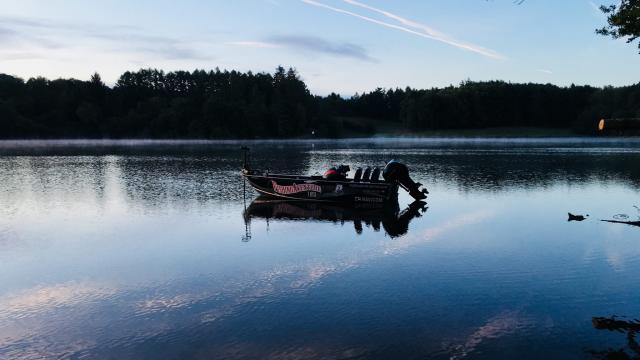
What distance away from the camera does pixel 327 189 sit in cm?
2942

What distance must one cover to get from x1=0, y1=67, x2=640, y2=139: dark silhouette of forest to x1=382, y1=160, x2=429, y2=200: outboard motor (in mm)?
131852

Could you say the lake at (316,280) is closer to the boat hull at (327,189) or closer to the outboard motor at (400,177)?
the boat hull at (327,189)

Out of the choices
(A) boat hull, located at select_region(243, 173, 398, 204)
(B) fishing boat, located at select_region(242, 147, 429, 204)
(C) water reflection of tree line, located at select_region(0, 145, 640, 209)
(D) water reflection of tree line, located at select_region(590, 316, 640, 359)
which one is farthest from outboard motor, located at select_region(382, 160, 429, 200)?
(D) water reflection of tree line, located at select_region(590, 316, 640, 359)

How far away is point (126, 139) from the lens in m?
165

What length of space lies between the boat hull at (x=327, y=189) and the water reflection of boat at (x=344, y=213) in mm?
358

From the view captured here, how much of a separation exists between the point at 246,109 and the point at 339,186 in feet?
452

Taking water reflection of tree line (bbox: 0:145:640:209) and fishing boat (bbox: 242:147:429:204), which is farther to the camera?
water reflection of tree line (bbox: 0:145:640:209)

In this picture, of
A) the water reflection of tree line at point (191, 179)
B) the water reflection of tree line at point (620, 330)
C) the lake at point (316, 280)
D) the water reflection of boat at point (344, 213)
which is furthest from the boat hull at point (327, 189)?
the water reflection of tree line at point (620, 330)

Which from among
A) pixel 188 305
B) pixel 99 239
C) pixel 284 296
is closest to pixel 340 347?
pixel 284 296

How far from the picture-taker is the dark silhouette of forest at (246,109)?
522ft

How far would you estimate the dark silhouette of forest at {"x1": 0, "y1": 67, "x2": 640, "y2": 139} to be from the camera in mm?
159250

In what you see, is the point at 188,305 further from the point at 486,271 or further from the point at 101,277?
the point at 486,271

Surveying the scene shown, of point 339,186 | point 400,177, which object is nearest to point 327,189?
point 339,186

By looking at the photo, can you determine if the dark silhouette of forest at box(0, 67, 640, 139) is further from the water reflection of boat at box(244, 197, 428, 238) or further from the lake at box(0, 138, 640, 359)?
the lake at box(0, 138, 640, 359)
